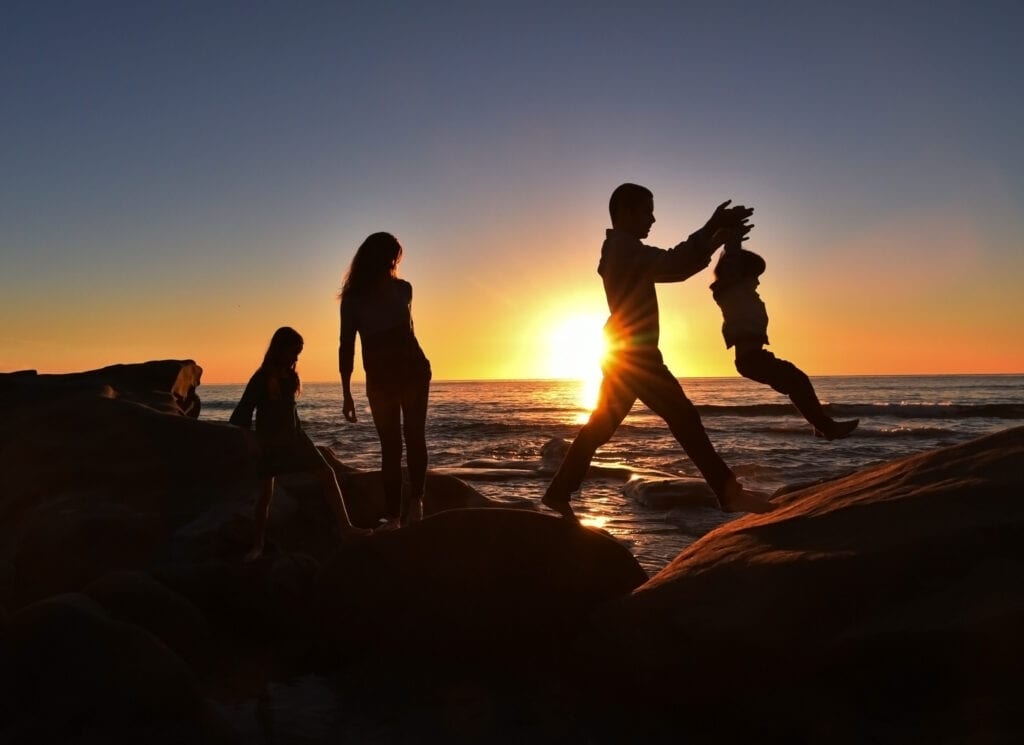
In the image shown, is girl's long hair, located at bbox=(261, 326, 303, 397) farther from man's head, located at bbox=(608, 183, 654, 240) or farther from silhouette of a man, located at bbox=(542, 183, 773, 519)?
man's head, located at bbox=(608, 183, 654, 240)

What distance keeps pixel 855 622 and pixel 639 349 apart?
1.95 metres

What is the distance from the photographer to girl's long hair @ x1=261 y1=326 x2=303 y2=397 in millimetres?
5184

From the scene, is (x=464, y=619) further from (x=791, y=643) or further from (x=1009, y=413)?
(x=1009, y=413)

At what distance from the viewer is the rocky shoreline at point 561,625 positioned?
2416mm

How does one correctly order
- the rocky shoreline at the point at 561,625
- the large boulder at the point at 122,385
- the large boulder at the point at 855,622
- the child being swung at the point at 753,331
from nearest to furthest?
1. the large boulder at the point at 855,622
2. the rocky shoreline at the point at 561,625
3. the child being swung at the point at 753,331
4. the large boulder at the point at 122,385

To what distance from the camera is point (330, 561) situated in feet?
13.1

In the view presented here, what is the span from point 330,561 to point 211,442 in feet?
10.3

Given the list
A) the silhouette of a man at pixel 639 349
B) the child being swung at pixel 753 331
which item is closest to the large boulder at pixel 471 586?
the silhouette of a man at pixel 639 349

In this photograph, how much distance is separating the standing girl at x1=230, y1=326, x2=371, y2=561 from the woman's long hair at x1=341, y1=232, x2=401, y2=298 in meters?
0.77

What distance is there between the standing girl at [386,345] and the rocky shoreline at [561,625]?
1.05 meters

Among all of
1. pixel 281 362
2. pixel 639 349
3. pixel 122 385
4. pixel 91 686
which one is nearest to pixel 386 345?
pixel 281 362

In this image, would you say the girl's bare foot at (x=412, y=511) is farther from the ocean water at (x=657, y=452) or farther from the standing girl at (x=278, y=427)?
the ocean water at (x=657, y=452)

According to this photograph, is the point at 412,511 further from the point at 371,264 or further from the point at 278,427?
the point at 371,264

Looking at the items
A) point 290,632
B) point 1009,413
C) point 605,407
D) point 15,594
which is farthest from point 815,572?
point 1009,413
